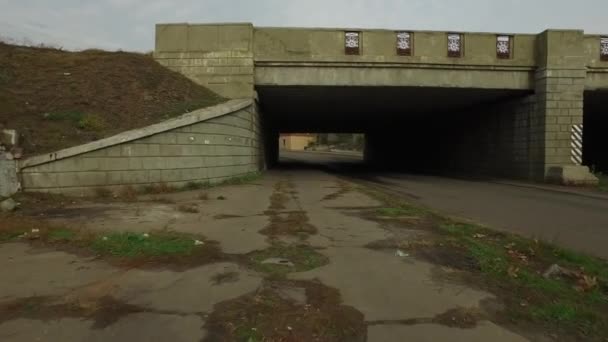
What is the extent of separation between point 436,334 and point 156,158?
34.6 feet

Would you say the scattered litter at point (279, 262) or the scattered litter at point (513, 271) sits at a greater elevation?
the scattered litter at point (513, 271)

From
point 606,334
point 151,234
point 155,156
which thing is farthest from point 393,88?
point 606,334

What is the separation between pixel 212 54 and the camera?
59.6 feet

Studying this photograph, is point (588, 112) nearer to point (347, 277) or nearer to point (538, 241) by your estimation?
point (538, 241)

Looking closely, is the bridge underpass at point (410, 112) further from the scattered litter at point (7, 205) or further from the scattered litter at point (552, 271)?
the scattered litter at point (552, 271)

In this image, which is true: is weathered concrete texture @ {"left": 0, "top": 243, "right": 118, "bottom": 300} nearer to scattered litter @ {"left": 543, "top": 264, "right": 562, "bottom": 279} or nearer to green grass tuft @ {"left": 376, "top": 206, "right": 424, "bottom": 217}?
scattered litter @ {"left": 543, "top": 264, "right": 562, "bottom": 279}

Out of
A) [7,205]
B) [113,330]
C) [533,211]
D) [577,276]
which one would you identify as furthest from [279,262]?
[533,211]

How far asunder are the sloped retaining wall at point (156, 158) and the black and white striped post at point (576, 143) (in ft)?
46.6

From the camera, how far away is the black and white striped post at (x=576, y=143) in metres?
18.5

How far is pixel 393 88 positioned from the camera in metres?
19.3

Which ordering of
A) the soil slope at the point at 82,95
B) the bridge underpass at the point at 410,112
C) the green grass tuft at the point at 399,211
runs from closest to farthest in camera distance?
the green grass tuft at the point at 399,211, the soil slope at the point at 82,95, the bridge underpass at the point at 410,112

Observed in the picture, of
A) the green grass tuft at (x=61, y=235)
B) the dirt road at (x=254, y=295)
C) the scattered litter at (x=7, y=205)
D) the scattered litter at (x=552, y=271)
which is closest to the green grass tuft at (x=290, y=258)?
the dirt road at (x=254, y=295)

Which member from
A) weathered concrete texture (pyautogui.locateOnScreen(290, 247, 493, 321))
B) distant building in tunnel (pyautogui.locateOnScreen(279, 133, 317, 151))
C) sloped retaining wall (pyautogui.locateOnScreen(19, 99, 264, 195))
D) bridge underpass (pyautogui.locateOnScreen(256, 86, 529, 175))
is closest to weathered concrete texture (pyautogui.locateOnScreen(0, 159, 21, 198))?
sloped retaining wall (pyautogui.locateOnScreen(19, 99, 264, 195))

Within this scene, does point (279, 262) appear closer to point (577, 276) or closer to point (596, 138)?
point (577, 276)
